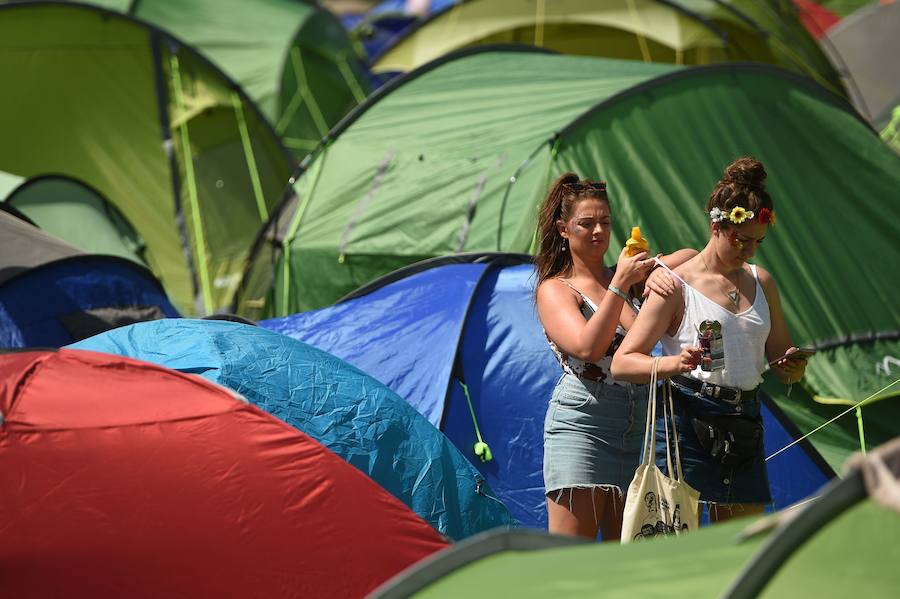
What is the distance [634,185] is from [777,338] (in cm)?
250

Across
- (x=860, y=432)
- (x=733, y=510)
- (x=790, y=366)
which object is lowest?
(x=860, y=432)

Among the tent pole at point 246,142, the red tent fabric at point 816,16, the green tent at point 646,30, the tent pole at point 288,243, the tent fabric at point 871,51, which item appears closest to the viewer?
the tent pole at point 288,243

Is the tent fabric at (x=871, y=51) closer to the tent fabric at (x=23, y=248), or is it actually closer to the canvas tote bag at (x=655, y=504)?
the tent fabric at (x=23, y=248)

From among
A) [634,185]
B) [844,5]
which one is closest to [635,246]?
[634,185]

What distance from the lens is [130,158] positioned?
28.0 feet

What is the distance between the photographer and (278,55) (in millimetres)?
10664

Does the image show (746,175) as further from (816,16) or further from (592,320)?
(816,16)

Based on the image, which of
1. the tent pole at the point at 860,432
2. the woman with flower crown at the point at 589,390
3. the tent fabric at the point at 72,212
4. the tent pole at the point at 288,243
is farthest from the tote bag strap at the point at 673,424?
the tent fabric at the point at 72,212

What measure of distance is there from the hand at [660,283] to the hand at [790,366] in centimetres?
39

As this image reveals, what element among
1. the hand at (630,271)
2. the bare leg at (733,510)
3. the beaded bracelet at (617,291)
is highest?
the hand at (630,271)

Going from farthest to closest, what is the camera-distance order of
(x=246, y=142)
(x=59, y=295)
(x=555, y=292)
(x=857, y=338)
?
(x=246, y=142)
(x=857, y=338)
(x=59, y=295)
(x=555, y=292)

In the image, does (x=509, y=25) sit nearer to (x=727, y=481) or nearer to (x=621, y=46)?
(x=621, y=46)

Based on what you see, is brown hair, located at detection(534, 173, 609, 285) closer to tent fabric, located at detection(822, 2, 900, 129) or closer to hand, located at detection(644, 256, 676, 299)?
hand, located at detection(644, 256, 676, 299)

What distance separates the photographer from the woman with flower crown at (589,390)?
3.41 meters
